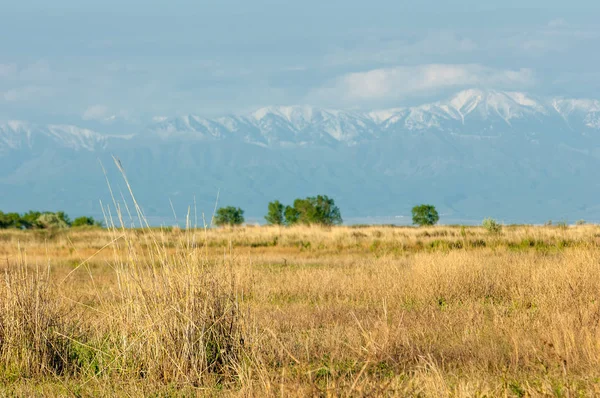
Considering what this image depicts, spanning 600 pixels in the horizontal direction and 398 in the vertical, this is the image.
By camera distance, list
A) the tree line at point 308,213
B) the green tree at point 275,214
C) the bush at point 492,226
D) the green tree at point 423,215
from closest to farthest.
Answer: the bush at point 492,226 → the green tree at point 423,215 → the tree line at point 308,213 → the green tree at point 275,214

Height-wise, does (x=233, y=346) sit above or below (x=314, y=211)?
below

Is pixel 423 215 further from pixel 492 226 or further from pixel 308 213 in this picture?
pixel 492 226

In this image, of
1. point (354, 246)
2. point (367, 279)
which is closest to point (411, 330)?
point (367, 279)

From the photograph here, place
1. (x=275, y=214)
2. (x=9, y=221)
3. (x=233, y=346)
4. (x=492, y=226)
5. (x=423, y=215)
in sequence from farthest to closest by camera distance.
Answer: (x=275, y=214) < (x=423, y=215) < (x=9, y=221) < (x=492, y=226) < (x=233, y=346)

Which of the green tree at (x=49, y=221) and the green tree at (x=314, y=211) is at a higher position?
the green tree at (x=314, y=211)

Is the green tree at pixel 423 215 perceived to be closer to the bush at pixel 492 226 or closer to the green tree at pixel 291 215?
the green tree at pixel 291 215

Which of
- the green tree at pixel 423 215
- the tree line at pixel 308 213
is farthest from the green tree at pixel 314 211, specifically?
the green tree at pixel 423 215

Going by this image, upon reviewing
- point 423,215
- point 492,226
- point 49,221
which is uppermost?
point 423,215

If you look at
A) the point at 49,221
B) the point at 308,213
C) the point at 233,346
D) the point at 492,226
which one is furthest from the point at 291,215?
the point at 233,346

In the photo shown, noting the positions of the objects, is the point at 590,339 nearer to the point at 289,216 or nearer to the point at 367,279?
the point at 367,279

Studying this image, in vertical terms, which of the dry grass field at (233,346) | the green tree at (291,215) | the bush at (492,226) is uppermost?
the green tree at (291,215)

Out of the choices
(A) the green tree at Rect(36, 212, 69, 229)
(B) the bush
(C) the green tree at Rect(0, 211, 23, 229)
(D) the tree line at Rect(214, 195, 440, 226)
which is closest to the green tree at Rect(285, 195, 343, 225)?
(D) the tree line at Rect(214, 195, 440, 226)

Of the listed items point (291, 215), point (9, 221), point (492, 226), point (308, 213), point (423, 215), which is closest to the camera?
point (492, 226)

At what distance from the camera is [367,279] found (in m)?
16.8
